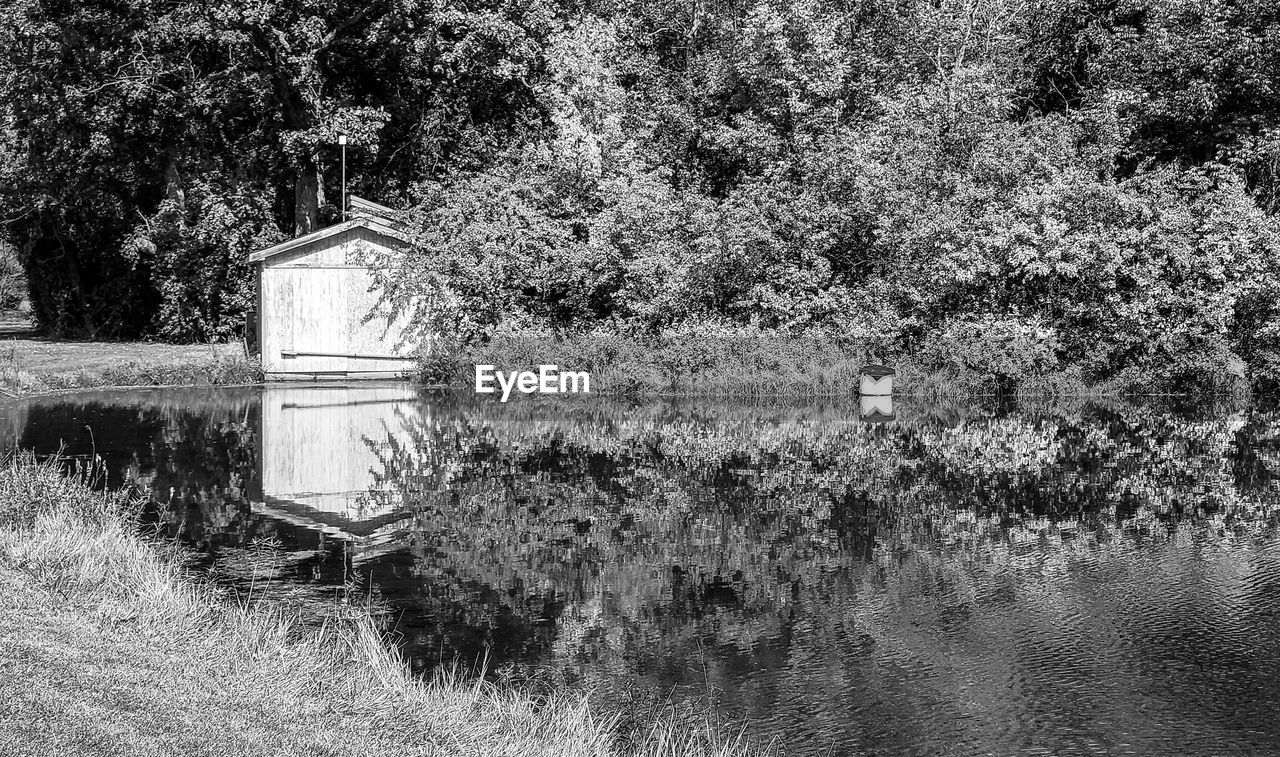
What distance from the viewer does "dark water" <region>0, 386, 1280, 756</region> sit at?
7.73 meters

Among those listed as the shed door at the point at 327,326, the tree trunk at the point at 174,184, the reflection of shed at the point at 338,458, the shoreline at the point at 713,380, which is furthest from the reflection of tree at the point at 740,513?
the tree trunk at the point at 174,184

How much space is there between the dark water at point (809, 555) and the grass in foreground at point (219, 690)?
0.84 meters

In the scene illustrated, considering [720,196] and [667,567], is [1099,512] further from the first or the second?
[720,196]

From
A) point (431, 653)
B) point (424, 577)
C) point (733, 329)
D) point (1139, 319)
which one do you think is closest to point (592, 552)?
point (424, 577)

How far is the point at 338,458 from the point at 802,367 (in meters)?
11.8

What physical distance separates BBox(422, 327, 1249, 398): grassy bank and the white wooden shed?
152 inches

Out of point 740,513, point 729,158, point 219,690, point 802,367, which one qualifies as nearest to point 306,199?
point 729,158

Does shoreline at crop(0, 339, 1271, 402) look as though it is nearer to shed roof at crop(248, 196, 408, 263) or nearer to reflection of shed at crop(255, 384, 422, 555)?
reflection of shed at crop(255, 384, 422, 555)

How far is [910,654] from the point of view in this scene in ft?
27.9

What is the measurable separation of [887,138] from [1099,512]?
676 inches

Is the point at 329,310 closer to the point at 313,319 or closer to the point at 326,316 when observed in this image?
the point at 326,316

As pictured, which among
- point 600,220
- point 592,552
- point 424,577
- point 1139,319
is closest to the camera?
point 424,577

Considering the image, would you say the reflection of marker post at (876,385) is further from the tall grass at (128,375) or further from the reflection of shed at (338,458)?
the tall grass at (128,375)

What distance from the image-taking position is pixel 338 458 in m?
16.7
